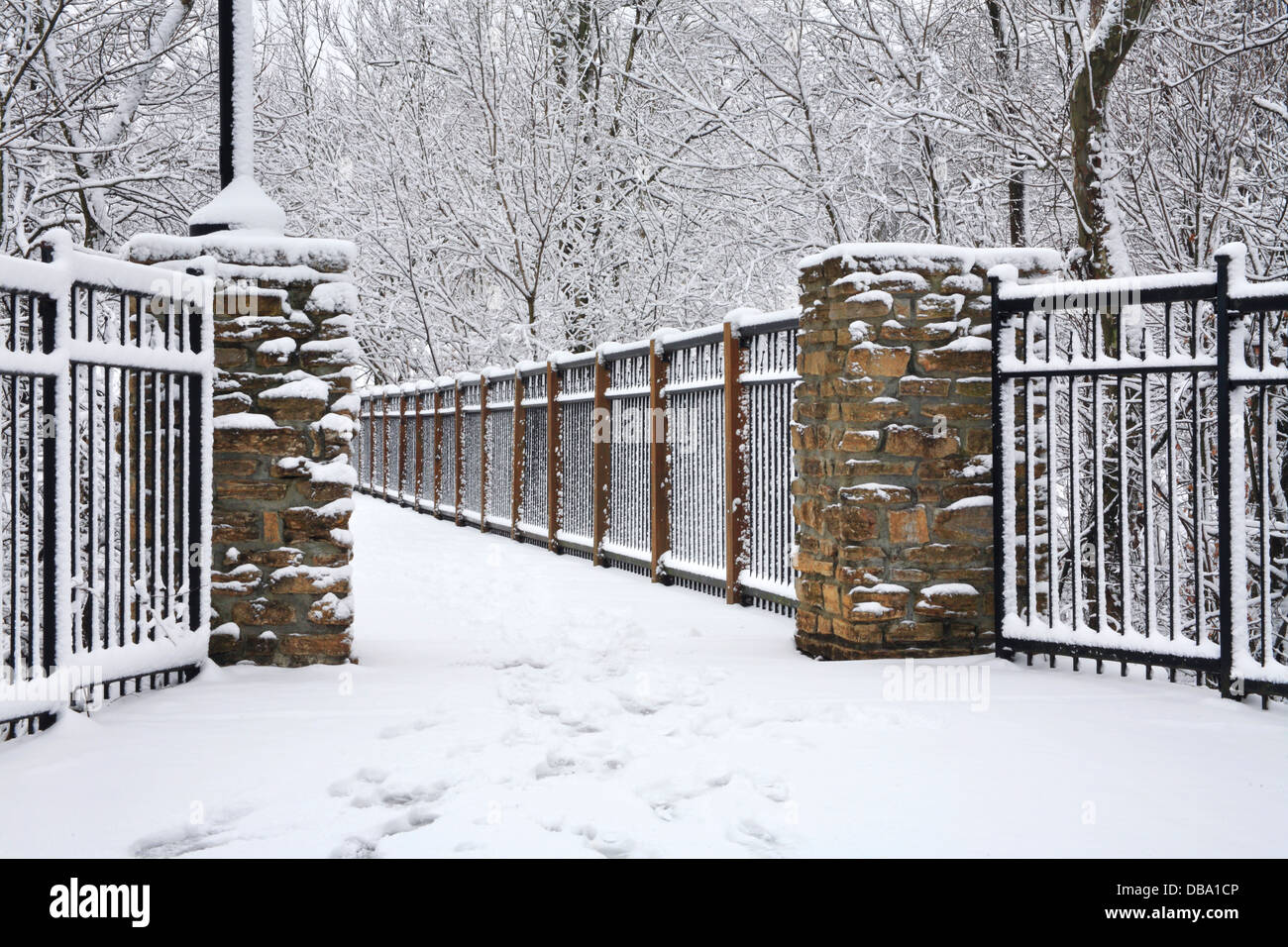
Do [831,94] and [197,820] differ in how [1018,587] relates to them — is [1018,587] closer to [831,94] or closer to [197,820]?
[197,820]

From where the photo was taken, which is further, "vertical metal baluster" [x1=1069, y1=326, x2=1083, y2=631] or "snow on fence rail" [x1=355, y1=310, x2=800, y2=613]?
"snow on fence rail" [x1=355, y1=310, x2=800, y2=613]

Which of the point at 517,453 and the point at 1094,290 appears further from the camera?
the point at 517,453

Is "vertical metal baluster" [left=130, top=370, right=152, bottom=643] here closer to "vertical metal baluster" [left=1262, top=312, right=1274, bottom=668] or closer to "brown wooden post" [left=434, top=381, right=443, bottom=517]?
"vertical metal baluster" [left=1262, top=312, right=1274, bottom=668]

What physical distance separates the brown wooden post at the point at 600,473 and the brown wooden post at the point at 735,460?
107 inches

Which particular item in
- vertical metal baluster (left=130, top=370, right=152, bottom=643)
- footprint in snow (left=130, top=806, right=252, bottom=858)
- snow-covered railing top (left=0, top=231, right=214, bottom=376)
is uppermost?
snow-covered railing top (left=0, top=231, right=214, bottom=376)

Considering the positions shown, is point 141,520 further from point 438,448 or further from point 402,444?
point 402,444

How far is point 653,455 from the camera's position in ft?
30.5

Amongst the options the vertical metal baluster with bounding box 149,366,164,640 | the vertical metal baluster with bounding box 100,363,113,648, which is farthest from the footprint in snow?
the vertical metal baluster with bounding box 149,366,164,640

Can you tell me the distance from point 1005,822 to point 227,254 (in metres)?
4.50

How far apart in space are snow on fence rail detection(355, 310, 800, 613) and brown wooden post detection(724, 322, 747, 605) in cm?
1

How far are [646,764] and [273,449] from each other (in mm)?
2765

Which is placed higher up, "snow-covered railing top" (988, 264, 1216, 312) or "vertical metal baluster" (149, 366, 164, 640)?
"snow-covered railing top" (988, 264, 1216, 312)

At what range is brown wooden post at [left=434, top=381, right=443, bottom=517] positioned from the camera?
1706cm

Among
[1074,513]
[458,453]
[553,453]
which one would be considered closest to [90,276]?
[1074,513]
